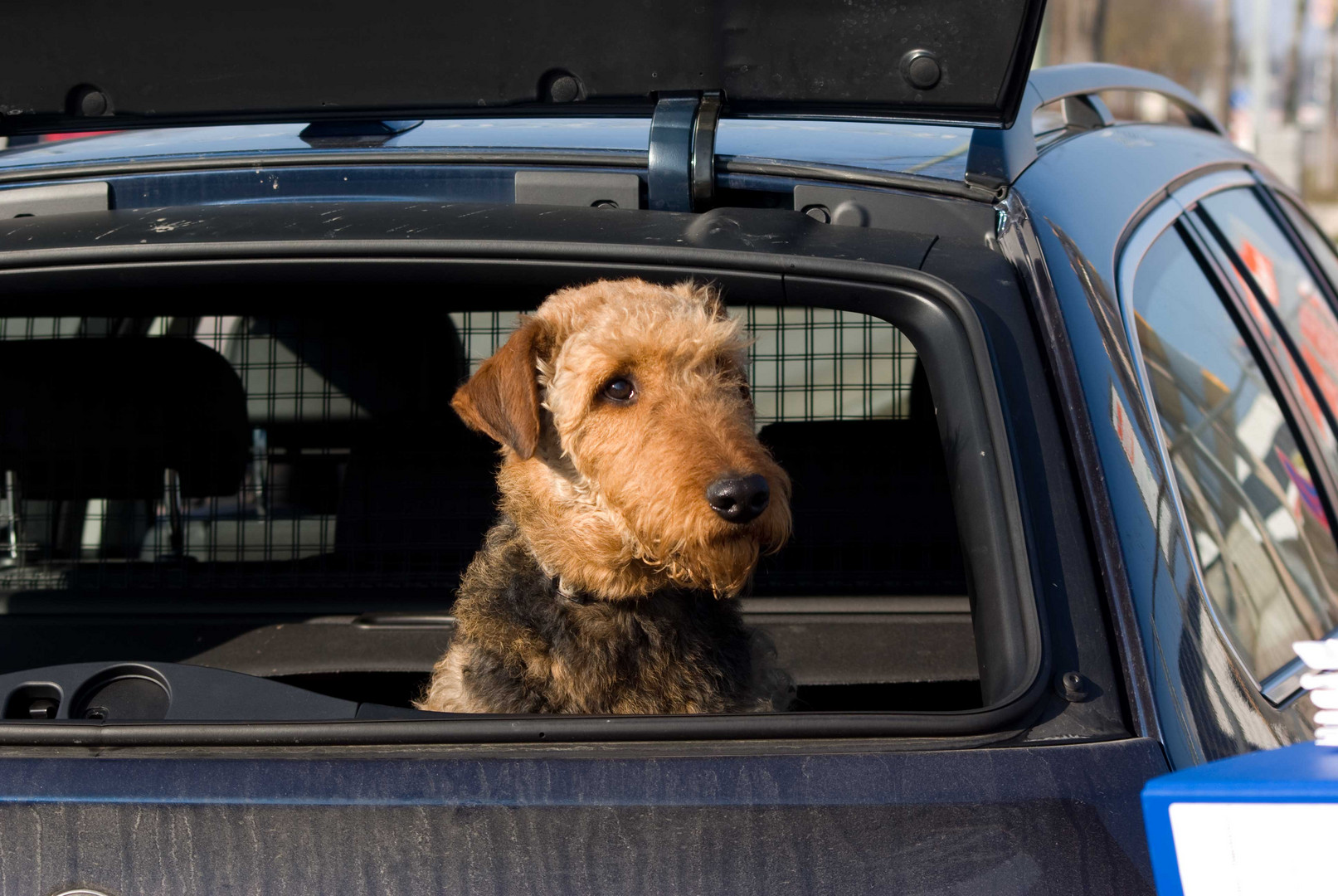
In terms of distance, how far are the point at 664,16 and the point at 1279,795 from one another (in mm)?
1472

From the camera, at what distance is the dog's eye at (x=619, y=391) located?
2.46 meters

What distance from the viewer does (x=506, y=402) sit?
7.84 ft

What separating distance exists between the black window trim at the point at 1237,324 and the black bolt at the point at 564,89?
958mm

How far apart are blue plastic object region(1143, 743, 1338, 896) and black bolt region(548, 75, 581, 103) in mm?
1477

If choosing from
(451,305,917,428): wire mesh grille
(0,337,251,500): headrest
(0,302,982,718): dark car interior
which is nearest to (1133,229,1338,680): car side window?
(0,302,982,718): dark car interior

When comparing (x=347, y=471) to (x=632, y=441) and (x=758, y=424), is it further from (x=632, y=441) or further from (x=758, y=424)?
(x=632, y=441)

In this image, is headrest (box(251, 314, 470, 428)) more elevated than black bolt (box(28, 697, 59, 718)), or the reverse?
headrest (box(251, 314, 470, 428))

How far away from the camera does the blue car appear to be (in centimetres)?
130

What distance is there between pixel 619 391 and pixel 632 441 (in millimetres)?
150

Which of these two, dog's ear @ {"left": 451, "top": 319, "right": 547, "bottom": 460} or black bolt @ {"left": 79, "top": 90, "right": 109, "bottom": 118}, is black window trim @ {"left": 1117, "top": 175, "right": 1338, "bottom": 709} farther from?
black bolt @ {"left": 79, "top": 90, "right": 109, "bottom": 118}

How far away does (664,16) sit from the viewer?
1980 millimetres

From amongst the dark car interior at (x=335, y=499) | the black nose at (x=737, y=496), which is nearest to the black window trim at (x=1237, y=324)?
the black nose at (x=737, y=496)

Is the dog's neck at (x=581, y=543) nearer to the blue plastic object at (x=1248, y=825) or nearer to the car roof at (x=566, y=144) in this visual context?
the car roof at (x=566, y=144)

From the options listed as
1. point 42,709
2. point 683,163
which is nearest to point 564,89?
point 683,163
